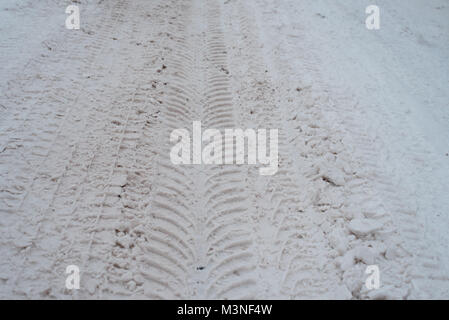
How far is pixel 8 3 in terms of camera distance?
15.5 ft

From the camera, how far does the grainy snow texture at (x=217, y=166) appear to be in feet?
7.03

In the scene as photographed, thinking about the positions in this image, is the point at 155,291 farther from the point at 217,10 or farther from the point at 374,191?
the point at 217,10

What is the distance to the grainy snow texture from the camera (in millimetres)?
2143

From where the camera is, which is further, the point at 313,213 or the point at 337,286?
the point at 313,213

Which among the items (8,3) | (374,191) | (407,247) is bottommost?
(407,247)

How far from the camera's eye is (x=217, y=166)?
2.95 m

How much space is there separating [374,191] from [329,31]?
10.2ft

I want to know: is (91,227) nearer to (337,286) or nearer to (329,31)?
(337,286)

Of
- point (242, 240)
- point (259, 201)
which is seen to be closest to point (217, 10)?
point (259, 201)

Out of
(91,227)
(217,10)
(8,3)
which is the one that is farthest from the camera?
(217,10)
